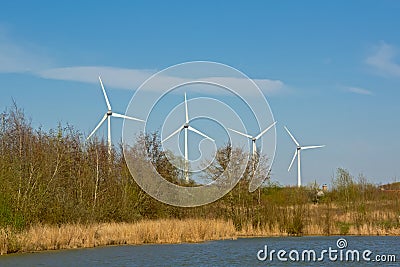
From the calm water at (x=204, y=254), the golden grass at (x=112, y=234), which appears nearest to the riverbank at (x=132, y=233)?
the golden grass at (x=112, y=234)

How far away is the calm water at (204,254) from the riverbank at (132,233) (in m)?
0.72

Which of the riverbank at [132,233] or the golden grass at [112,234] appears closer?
the golden grass at [112,234]

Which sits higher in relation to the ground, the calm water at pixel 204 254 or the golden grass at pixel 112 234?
the golden grass at pixel 112 234

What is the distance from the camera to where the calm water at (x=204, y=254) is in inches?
843

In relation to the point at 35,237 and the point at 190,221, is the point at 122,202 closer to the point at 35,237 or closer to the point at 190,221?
the point at 190,221

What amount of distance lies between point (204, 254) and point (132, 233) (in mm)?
5514

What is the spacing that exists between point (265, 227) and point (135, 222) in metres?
7.02

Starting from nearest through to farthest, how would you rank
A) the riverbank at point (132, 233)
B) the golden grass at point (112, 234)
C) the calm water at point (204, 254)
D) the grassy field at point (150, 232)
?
the calm water at point (204, 254)
the golden grass at point (112, 234)
the riverbank at point (132, 233)
the grassy field at point (150, 232)

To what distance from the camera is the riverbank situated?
24469mm

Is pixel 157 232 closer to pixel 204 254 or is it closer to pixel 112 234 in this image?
pixel 112 234

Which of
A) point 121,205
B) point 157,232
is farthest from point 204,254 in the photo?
point 121,205

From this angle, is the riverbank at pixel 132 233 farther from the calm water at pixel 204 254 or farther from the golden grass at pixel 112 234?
the calm water at pixel 204 254

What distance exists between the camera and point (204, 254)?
24.4 metres

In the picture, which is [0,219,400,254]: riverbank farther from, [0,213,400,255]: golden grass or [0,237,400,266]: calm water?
[0,237,400,266]: calm water
